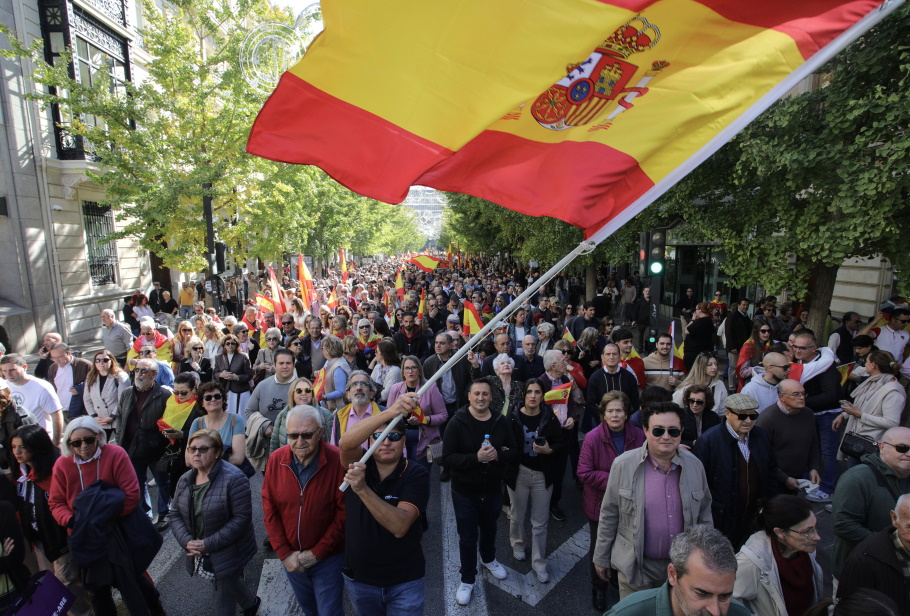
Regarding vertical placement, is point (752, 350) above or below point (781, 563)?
above

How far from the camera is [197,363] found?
715cm

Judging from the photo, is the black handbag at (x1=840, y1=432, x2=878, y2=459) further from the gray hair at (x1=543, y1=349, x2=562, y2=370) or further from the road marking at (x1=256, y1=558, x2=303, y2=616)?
the road marking at (x1=256, y1=558, x2=303, y2=616)

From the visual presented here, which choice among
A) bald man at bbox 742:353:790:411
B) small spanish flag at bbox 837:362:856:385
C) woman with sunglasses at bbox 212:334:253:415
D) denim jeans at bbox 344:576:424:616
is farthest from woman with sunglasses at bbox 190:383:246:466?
small spanish flag at bbox 837:362:856:385

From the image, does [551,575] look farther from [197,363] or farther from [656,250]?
[656,250]

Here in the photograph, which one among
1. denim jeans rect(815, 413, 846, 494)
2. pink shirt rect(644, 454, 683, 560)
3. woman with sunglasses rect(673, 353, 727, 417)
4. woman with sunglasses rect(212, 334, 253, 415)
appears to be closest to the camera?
pink shirt rect(644, 454, 683, 560)

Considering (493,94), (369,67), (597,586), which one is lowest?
(597,586)

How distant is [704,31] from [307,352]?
22.4 feet

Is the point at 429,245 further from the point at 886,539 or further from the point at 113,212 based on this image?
the point at 886,539

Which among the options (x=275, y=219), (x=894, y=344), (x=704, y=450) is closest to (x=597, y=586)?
(x=704, y=450)

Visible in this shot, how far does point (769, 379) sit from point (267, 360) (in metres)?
6.25

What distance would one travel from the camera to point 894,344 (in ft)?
23.7

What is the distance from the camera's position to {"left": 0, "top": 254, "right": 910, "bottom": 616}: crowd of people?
2812 mm

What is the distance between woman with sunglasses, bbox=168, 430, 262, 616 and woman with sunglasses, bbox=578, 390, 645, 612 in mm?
2591

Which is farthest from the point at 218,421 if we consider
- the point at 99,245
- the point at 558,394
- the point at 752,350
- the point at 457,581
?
the point at 99,245
